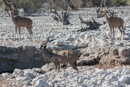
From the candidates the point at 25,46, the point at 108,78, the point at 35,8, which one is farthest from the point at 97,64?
the point at 35,8

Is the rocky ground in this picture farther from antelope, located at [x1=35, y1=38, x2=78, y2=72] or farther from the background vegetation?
the background vegetation

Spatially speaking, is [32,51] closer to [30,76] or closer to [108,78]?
[30,76]

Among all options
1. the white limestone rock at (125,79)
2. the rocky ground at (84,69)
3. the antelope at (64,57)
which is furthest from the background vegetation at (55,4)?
the white limestone rock at (125,79)

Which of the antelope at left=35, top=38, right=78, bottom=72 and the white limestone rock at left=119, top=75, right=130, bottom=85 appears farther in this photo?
the antelope at left=35, top=38, right=78, bottom=72

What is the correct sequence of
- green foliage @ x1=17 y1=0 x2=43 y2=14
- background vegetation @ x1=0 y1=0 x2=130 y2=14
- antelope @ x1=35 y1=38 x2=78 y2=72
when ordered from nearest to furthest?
antelope @ x1=35 y1=38 x2=78 y2=72 → green foliage @ x1=17 y1=0 x2=43 y2=14 → background vegetation @ x1=0 y1=0 x2=130 y2=14

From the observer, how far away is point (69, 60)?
7422mm

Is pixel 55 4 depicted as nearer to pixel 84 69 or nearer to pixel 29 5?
pixel 29 5

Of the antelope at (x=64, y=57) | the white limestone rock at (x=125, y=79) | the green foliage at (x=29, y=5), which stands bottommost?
the white limestone rock at (x=125, y=79)

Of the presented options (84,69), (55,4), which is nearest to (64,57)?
(84,69)

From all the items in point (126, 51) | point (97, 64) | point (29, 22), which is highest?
point (29, 22)

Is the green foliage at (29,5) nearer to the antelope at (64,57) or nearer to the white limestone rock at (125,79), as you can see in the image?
the antelope at (64,57)

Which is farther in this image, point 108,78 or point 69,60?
point 69,60

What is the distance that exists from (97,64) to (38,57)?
10.5 feet

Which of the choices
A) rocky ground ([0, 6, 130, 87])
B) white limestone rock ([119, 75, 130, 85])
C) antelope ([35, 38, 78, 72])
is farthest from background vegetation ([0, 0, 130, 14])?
white limestone rock ([119, 75, 130, 85])
